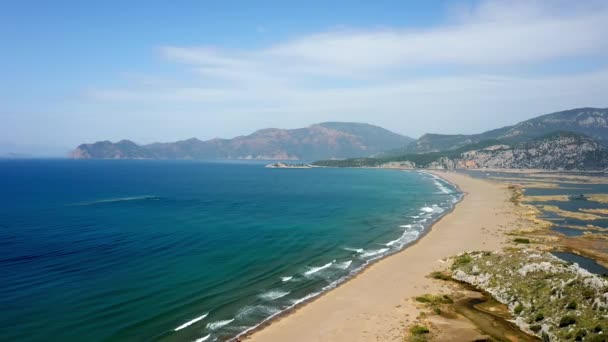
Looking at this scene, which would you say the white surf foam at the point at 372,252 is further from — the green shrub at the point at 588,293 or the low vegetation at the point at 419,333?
the green shrub at the point at 588,293

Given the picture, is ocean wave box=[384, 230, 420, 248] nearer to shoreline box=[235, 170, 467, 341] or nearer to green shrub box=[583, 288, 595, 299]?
shoreline box=[235, 170, 467, 341]

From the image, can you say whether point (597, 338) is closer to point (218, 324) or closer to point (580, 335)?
point (580, 335)

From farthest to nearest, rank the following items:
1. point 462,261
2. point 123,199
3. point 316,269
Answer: point 123,199, point 316,269, point 462,261

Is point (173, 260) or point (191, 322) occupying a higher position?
point (173, 260)

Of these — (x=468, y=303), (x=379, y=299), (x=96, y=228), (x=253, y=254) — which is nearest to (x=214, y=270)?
(x=253, y=254)

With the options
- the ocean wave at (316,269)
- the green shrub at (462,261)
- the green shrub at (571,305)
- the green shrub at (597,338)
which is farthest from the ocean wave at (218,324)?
the green shrub at (462,261)

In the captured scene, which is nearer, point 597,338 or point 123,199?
point 597,338

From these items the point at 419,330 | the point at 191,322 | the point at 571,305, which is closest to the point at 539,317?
the point at 571,305
